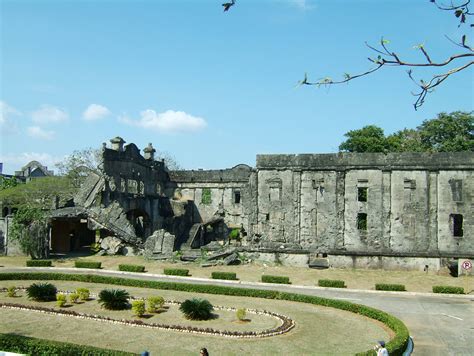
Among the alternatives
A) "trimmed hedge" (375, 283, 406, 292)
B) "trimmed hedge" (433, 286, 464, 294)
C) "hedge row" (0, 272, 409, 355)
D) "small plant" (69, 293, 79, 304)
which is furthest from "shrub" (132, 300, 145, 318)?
"trimmed hedge" (433, 286, 464, 294)

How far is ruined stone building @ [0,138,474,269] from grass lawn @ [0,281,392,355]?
14376 mm

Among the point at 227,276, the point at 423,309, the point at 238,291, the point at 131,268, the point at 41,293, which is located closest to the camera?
the point at 41,293

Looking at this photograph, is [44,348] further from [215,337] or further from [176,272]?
[176,272]

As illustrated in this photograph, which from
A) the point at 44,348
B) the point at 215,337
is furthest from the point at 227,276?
the point at 44,348

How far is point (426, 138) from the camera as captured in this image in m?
62.2

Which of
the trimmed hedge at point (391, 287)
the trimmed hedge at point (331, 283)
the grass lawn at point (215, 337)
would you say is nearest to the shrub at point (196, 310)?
the grass lawn at point (215, 337)

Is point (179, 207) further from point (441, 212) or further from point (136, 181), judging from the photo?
point (441, 212)

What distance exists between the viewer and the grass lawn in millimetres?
16672

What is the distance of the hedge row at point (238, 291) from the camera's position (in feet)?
63.9

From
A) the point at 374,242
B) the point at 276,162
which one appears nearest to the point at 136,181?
the point at 276,162

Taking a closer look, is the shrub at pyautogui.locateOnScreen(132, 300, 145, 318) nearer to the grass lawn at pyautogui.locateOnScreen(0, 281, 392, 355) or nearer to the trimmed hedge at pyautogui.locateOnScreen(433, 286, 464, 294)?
the grass lawn at pyautogui.locateOnScreen(0, 281, 392, 355)

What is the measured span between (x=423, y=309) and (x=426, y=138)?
41.9m

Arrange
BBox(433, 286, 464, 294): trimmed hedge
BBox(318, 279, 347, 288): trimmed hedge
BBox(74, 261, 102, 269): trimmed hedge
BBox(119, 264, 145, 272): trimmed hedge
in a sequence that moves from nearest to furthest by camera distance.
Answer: BBox(433, 286, 464, 294): trimmed hedge → BBox(318, 279, 347, 288): trimmed hedge → BBox(119, 264, 145, 272): trimmed hedge → BBox(74, 261, 102, 269): trimmed hedge

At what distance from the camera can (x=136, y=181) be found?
46781mm
